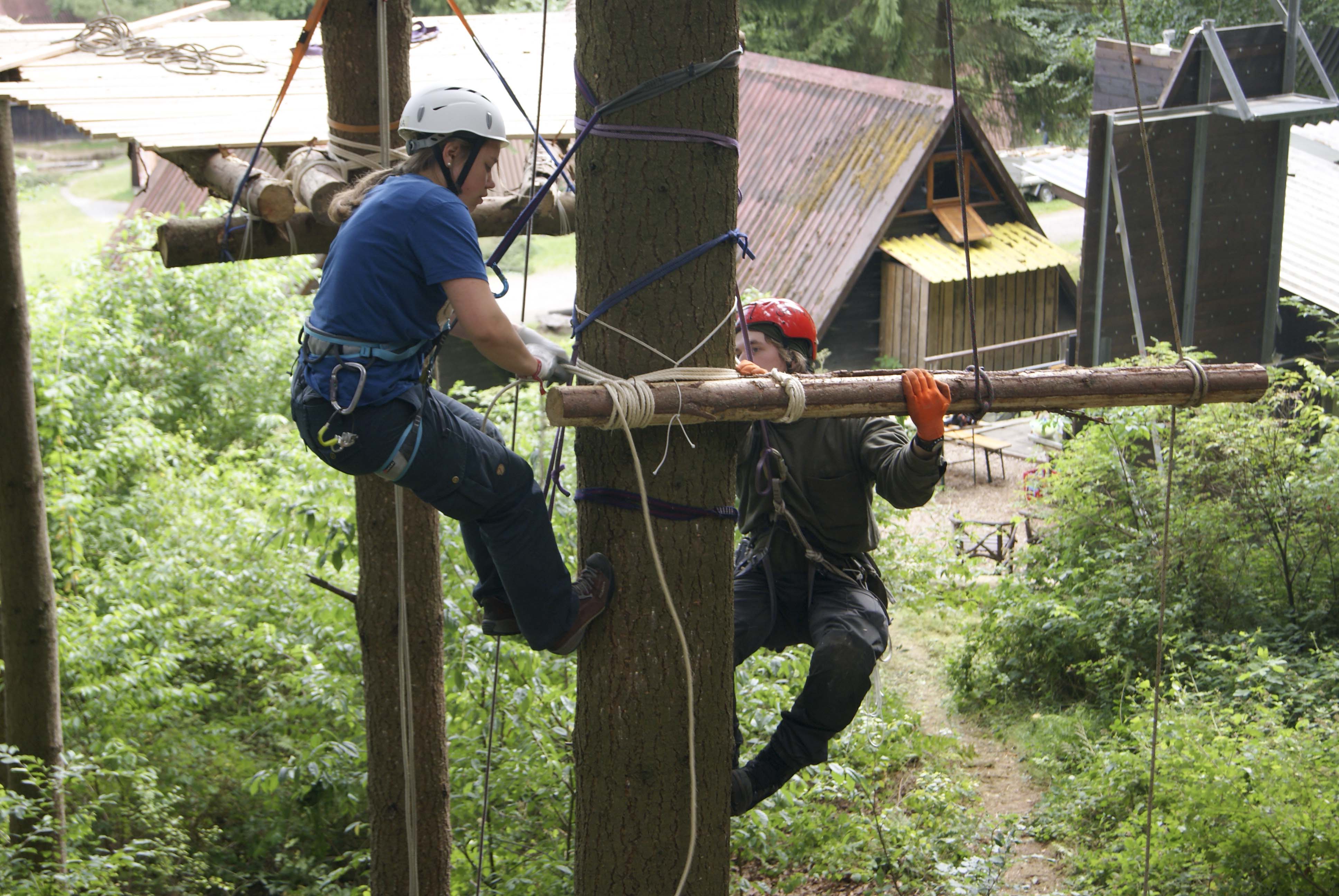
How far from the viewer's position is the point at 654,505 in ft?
9.64

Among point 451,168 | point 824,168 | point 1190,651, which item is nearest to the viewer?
point 451,168

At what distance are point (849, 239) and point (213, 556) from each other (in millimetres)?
9665

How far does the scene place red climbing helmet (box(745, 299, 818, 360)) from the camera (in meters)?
3.77

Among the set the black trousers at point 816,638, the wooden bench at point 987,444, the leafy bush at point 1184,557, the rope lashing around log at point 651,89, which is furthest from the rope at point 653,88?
the wooden bench at point 987,444

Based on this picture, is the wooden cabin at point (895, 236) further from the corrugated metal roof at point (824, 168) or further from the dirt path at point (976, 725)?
the dirt path at point (976, 725)

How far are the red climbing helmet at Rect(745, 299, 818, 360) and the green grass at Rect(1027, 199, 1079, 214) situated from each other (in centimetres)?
2735

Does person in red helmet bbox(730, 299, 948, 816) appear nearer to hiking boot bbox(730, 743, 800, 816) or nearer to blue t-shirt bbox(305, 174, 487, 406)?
hiking boot bbox(730, 743, 800, 816)

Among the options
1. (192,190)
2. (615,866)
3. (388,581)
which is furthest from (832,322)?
(615,866)

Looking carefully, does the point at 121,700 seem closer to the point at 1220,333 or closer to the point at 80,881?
the point at 80,881

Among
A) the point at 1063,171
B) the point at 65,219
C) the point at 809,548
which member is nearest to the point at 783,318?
the point at 809,548

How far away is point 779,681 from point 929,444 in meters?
3.00

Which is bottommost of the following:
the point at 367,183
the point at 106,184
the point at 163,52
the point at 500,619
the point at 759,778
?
the point at 106,184

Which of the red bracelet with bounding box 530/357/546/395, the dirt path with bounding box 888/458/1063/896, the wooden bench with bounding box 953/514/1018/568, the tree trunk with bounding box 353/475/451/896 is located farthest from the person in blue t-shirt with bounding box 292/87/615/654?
the wooden bench with bounding box 953/514/1018/568

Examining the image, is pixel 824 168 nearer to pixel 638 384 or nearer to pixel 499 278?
pixel 499 278
